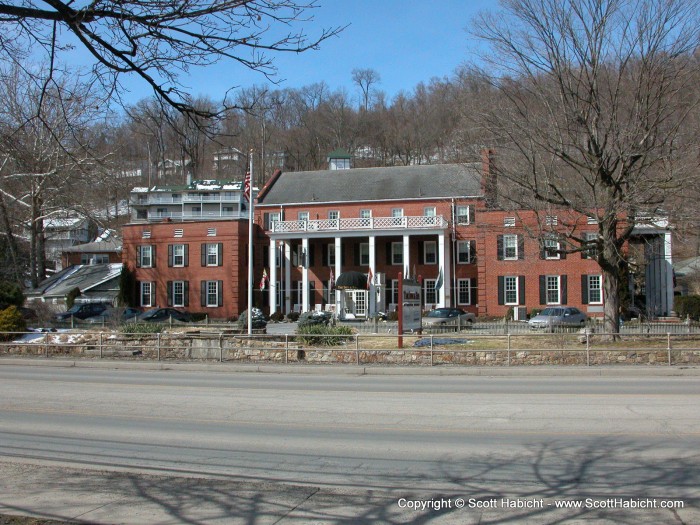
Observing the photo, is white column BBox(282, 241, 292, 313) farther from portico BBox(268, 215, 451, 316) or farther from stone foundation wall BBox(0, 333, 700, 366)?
stone foundation wall BBox(0, 333, 700, 366)

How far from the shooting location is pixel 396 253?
185ft

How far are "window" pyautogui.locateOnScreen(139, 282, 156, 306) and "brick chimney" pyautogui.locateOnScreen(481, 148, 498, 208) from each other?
132 feet

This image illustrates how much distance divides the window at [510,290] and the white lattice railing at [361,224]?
6526mm

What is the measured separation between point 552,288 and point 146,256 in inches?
1378

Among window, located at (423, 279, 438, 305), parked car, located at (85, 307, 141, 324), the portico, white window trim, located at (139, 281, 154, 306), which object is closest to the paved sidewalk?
parked car, located at (85, 307, 141, 324)

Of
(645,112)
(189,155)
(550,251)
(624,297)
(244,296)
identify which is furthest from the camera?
(244,296)

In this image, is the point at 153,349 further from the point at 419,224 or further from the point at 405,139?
the point at 405,139

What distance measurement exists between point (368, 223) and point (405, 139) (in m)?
41.0

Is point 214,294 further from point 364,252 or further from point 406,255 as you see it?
point 406,255

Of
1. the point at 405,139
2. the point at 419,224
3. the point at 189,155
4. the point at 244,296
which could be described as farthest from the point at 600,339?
the point at 405,139

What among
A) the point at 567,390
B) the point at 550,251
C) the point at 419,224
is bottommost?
the point at 567,390

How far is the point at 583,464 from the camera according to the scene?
805 centimetres

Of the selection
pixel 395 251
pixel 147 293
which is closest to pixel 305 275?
pixel 395 251

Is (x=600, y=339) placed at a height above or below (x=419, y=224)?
below
